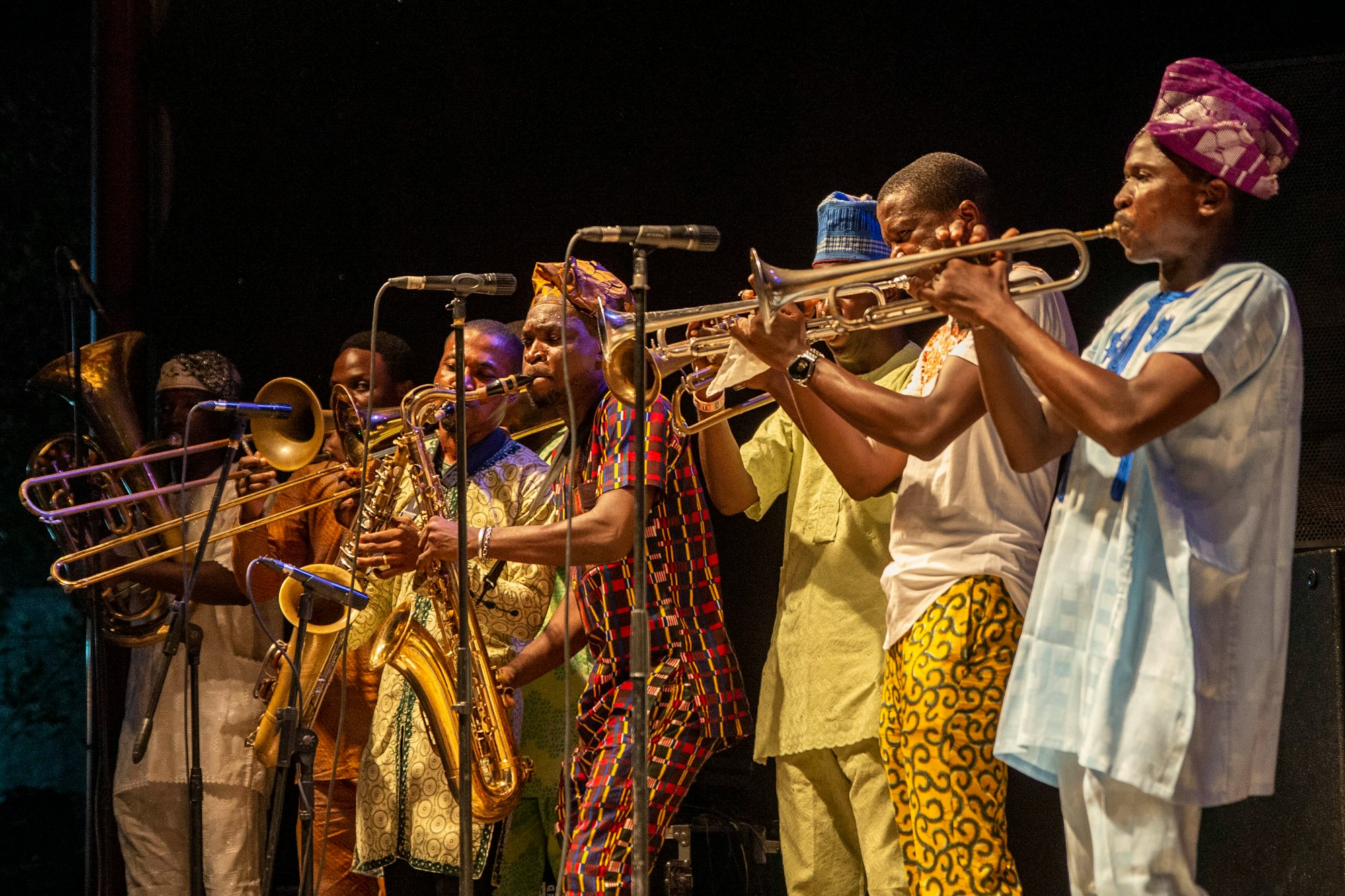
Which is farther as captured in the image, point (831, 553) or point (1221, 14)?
point (1221, 14)

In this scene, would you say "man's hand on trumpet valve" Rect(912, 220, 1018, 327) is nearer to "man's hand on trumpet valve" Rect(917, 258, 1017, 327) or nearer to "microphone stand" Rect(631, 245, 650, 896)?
"man's hand on trumpet valve" Rect(917, 258, 1017, 327)

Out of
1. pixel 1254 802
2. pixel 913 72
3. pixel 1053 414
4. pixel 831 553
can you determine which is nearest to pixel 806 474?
pixel 831 553

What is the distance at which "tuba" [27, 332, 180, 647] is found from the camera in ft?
17.0

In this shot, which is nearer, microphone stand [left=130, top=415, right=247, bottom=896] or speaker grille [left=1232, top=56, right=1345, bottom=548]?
speaker grille [left=1232, top=56, right=1345, bottom=548]

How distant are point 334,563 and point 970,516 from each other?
7.92 ft

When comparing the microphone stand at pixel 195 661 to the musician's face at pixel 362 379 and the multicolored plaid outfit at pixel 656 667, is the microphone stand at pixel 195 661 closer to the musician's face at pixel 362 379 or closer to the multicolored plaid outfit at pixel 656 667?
the musician's face at pixel 362 379

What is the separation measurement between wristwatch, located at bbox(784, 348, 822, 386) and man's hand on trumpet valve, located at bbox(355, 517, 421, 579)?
4.45ft

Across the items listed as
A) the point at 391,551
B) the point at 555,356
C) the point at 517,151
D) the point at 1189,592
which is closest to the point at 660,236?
the point at 1189,592

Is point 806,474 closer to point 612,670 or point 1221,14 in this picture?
point 612,670

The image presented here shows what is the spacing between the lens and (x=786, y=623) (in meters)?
3.55

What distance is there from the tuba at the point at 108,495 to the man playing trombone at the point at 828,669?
2.56 meters

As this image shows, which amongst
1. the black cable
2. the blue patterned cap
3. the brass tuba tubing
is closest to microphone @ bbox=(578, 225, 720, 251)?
the black cable

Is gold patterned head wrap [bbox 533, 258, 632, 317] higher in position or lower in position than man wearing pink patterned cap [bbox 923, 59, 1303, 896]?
higher

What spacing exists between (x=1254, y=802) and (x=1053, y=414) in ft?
4.34
